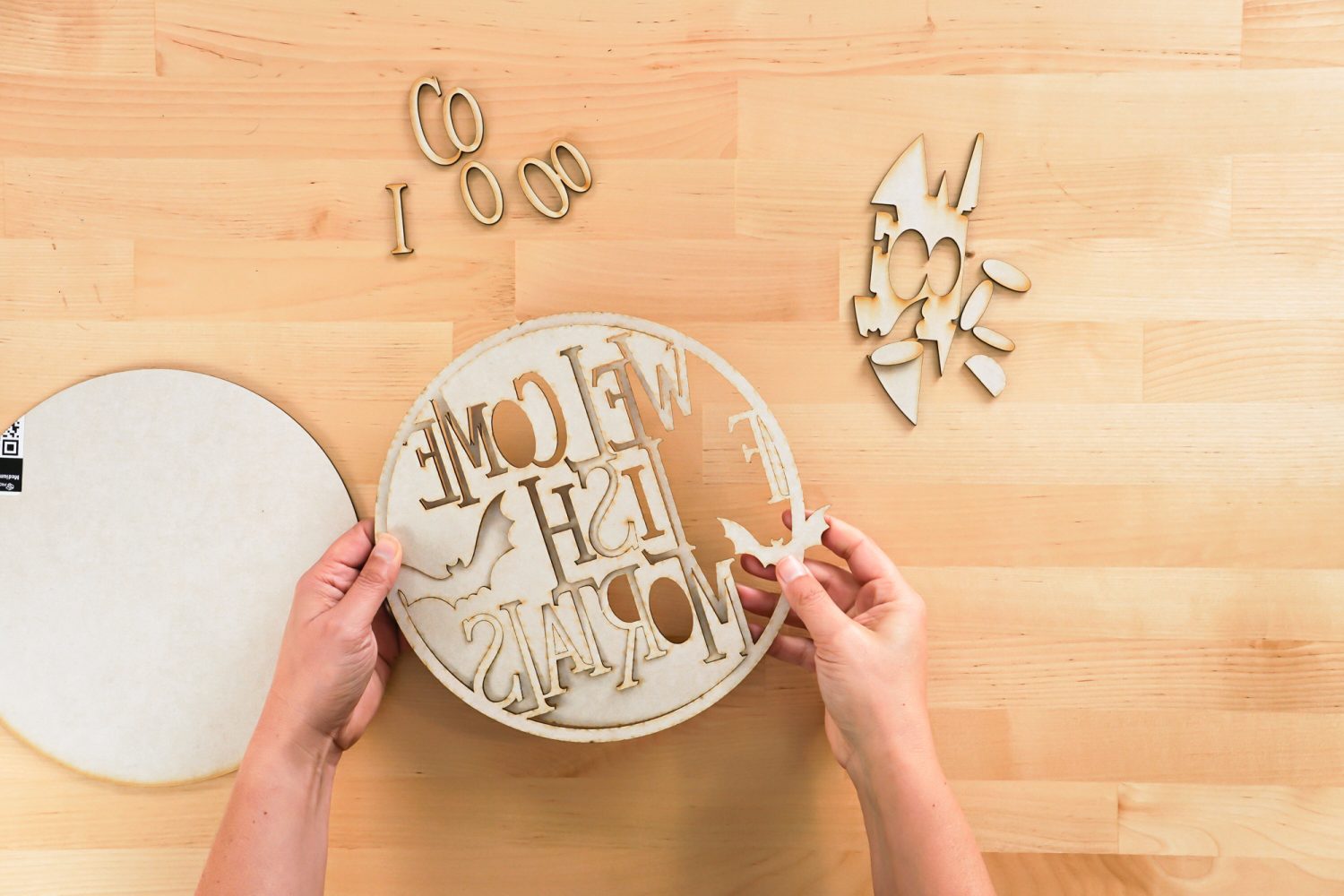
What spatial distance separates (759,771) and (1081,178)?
72 cm

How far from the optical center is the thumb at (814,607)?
29.7 inches

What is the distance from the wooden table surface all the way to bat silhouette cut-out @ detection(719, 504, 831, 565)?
0.21ft

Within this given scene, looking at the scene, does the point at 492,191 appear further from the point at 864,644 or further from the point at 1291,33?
the point at 1291,33

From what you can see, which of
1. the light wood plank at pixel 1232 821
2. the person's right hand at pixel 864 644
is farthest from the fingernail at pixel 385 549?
the light wood plank at pixel 1232 821

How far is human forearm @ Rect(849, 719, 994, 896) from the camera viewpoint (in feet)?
2.47

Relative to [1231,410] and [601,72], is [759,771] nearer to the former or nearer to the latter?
[1231,410]

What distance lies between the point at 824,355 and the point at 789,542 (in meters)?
0.20

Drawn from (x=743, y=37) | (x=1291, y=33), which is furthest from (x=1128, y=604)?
(x=743, y=37)

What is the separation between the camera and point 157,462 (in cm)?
85

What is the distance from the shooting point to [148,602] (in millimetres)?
851

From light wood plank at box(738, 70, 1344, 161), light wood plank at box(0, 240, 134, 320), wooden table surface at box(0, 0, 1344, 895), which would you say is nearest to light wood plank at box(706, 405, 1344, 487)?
wooden table surface at box(0, 0, 1344, 895)

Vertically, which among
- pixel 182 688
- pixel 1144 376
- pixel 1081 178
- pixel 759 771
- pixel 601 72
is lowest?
pixel 759 771

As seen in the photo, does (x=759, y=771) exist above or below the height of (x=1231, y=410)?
below

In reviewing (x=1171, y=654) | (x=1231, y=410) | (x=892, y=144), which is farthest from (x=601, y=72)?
(x=1171, y=654)
